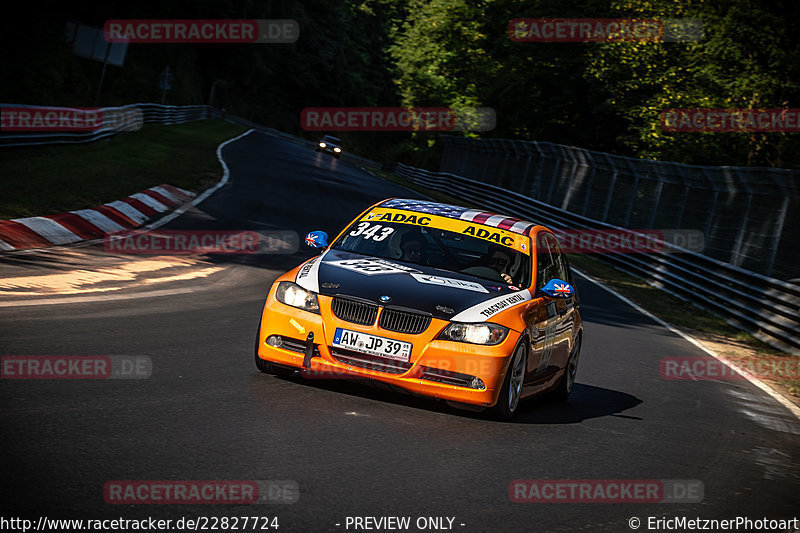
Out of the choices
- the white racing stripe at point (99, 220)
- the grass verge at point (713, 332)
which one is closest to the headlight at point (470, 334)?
the grass verge at point (713, 332)

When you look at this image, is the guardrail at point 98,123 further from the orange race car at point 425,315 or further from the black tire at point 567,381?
the black tire at point 567,381

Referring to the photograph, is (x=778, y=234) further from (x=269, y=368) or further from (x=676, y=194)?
(x=269, y=368)

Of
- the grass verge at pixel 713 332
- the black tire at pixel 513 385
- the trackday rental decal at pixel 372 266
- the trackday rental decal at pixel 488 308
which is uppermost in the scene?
the trackday rental decal at pixel 372 266

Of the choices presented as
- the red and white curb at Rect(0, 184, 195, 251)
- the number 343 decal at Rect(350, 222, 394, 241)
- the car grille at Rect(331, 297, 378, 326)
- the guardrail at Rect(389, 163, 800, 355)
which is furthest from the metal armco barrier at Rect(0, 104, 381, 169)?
the car grille at Rect(331, 297, 378, 326)

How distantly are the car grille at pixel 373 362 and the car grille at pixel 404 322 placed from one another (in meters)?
0.23

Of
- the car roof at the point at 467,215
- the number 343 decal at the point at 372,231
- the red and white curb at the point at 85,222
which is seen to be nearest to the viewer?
the number 343 decal at the point at 372,231

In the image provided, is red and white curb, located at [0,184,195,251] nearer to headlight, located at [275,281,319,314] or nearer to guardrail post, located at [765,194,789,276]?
headlight, located at [275,281,319,314]

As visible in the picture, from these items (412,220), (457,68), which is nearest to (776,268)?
(412,220)


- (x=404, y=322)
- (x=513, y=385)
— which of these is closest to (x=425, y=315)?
(x=404, y=322)

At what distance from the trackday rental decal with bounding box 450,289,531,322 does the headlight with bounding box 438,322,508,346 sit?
5 centimetres

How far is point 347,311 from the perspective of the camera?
743 centimetres

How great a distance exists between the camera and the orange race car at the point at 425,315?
7281mm

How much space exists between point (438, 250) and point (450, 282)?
815 mm

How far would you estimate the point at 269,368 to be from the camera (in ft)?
25.8
